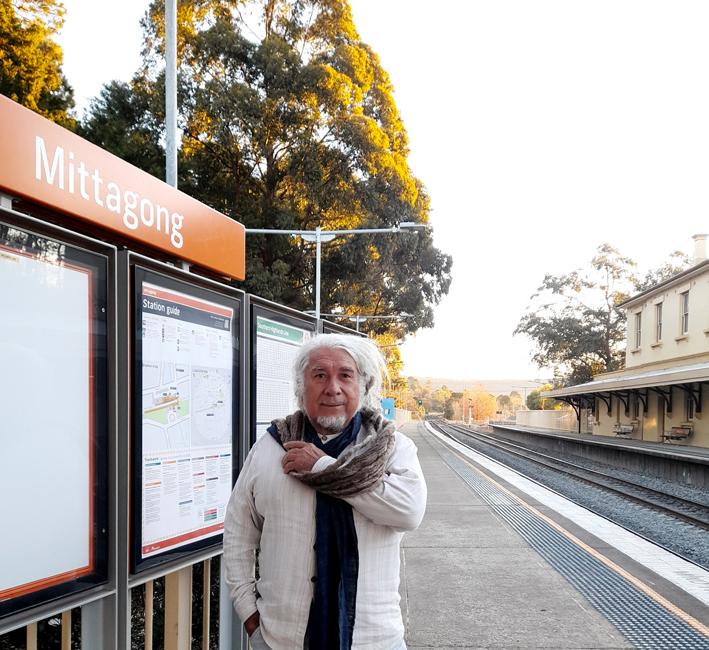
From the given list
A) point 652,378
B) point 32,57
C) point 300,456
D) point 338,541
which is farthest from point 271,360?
point 652,378

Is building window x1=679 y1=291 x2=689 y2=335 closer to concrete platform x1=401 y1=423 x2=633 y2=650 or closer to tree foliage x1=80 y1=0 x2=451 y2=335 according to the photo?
tree foliage x1=80 y1=0 x2=451 y2=335

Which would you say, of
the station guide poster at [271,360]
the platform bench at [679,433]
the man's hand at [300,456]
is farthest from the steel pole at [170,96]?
the platform bench at [679,433]

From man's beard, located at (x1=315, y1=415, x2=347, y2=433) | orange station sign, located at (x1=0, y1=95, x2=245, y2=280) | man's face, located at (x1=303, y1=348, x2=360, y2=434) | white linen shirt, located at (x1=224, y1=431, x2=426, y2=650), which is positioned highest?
orange station sign, located at (x1=0, y1=95, x2=245, y2=280)

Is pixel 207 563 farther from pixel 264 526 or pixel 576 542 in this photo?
pixel 576 542

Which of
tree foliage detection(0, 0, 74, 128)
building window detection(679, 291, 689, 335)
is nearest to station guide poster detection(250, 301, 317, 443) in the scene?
tree foliage detection(0, 0, 74, 128)

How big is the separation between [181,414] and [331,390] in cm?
90

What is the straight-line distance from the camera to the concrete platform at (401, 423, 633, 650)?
4.41m

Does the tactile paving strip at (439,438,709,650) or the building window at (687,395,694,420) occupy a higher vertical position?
the tactile paving strip at (439,438,709,650)

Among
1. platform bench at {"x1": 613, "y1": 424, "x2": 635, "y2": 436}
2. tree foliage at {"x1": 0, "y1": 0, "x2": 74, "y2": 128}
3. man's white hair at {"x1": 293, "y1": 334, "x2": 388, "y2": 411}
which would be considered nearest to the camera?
man's white hair at {"x1": 293, "y1": 334, "x2": 388, "y2": 411}

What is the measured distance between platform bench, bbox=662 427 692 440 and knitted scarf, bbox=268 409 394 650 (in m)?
26.3

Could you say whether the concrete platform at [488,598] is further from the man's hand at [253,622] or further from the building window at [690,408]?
the building window at [690,408]

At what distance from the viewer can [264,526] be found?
237cm

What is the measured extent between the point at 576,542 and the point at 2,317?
6.88 metres

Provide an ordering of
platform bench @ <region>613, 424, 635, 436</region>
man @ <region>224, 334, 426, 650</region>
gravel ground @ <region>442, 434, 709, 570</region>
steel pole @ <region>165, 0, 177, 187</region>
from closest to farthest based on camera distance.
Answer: man @ <region>224, 334, 426, 650</region>
steel pole @ <region>165, 0, 177, 187</region>
gravel ground @ <region>442, 434, 709, 570</region>
platform bench @ <region>613, 424, 635, 436</region>
